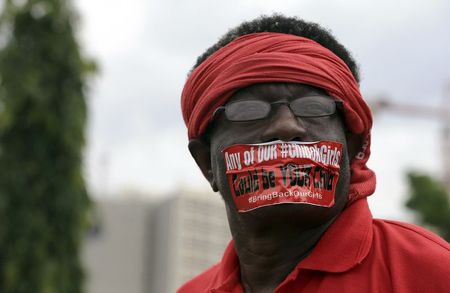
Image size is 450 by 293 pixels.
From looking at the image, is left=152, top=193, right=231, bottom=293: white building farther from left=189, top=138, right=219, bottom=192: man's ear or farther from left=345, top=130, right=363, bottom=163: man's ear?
left=345, top=130, right=363, bottom=163: man's ear

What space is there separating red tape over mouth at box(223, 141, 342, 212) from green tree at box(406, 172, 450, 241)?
12.9 m

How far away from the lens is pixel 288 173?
2811 millimetres

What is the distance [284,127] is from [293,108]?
67 millimetres

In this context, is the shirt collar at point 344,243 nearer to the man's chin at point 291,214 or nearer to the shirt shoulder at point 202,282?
the man's chin at point 291,214

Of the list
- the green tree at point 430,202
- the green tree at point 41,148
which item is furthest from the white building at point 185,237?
the green tree at point 41,148

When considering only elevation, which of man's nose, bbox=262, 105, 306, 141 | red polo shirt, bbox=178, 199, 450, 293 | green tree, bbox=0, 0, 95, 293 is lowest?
red polo shirt, bbox=178, 199, 450, 293

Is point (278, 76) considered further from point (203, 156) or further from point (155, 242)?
point (155, 242)

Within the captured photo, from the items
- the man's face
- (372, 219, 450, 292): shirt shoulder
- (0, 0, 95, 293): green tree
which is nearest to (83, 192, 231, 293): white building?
(0, 0, 95, 293): green tree

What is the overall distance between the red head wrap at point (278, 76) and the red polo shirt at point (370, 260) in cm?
12

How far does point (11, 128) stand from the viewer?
12133 mm

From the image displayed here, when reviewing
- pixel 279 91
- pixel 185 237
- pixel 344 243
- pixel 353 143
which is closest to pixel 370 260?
pixel 344 243

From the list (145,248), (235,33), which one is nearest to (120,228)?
(145,248)

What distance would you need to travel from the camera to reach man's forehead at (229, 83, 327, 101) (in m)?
2.90

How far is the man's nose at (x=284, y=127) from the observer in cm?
285
